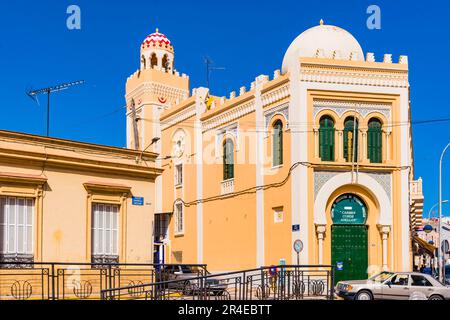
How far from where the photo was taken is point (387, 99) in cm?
3156

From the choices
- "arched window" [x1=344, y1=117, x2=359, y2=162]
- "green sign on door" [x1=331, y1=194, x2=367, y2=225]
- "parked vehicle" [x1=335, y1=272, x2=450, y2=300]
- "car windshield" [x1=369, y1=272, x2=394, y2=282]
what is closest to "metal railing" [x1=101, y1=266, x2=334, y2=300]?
"parked vehicle" [x1=335, y1=272, x2=450, y2=300]

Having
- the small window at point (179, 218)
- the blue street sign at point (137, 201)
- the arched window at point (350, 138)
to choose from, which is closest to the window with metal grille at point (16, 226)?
the blue street sign at point (137, 201)

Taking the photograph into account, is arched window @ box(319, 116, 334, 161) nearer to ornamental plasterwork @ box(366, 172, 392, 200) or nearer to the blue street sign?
ornamental plasterwork @ box(366, 172, 392, 200)

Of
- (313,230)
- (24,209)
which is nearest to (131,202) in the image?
(24,209)

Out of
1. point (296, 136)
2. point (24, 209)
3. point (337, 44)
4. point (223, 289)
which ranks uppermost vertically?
point (337, 44)

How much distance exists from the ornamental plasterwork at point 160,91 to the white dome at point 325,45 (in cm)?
1200

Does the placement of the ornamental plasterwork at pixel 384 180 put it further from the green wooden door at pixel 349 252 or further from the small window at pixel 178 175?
the small window at pixel 178 175

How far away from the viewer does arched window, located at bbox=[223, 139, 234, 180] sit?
3603 centimetres

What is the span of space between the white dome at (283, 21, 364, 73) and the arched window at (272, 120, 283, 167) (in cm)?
258

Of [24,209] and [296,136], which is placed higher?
[296,136]

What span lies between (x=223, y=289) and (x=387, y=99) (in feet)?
56.9

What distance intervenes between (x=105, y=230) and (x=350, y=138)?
1377 cm
